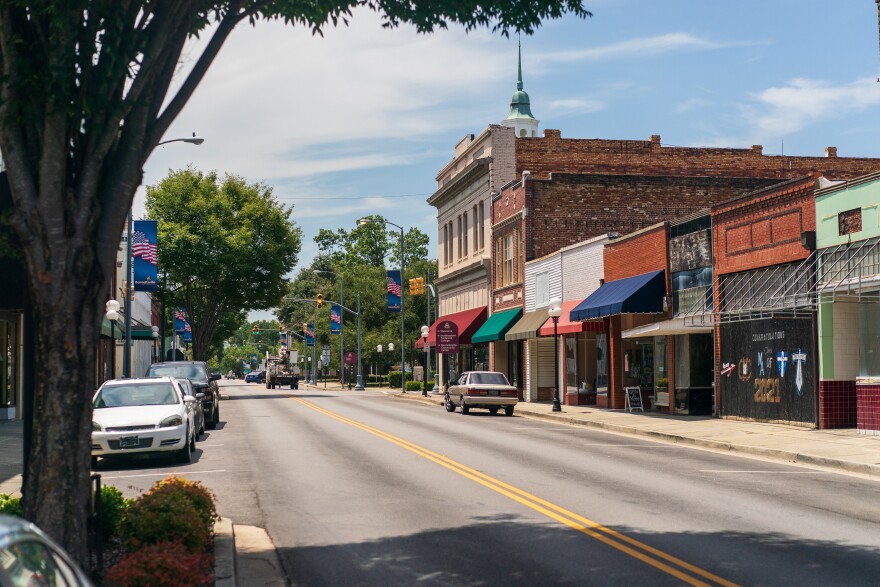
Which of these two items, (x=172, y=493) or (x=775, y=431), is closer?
(x=172, y=493)

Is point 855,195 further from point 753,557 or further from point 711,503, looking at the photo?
point 753,557

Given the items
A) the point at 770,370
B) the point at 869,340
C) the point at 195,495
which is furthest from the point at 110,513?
the point at 770,370

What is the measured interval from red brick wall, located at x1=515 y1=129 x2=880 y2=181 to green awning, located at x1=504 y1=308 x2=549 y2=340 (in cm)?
869

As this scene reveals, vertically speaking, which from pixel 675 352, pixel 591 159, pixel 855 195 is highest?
pixel 591 159

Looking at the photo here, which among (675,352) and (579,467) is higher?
(675,352)

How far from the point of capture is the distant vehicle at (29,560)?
132 inches

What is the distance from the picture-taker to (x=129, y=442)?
17406mm

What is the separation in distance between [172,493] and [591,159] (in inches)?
1697

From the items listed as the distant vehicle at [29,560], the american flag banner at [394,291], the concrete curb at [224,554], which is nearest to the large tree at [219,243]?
the american flag banner at [394,291]

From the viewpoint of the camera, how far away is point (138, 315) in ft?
226

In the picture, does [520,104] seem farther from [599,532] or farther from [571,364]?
[599,532]

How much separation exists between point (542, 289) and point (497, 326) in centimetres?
500

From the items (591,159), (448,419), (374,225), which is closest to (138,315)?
(591,159)

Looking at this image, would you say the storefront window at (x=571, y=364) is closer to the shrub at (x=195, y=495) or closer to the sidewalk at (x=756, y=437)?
the sidewalk at (x=756, y=437)
